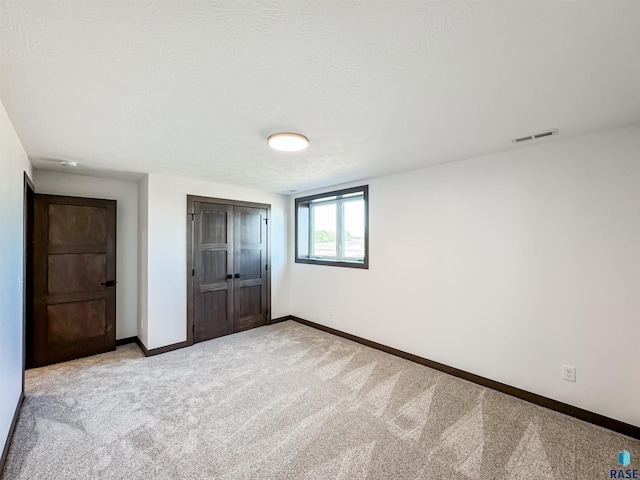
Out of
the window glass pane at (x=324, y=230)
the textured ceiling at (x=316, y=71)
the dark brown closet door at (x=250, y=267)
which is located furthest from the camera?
the window glass pane at (x=324, y=230)

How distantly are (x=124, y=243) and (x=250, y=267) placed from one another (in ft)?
6.04

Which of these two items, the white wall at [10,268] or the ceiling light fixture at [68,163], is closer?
the white wall at [10,268]

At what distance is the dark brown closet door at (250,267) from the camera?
4.53 m

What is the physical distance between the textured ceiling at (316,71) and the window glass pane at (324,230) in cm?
225

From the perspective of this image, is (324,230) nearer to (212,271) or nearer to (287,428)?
(212,271)

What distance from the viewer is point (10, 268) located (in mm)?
2072

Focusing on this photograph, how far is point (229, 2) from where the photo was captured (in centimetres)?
104

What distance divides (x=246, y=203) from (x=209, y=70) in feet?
Answer: 10.6

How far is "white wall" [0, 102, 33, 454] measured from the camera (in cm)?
185

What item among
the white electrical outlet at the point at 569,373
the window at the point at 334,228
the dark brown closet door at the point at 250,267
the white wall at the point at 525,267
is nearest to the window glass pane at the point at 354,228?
the window at the point at 334,228

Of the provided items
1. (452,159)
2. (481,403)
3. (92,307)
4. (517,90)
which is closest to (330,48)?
(517,90)

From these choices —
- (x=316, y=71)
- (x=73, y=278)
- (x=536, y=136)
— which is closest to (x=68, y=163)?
(x=73, y=278)

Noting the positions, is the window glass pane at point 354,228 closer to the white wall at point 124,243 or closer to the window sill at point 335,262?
the window sill at point 335,262

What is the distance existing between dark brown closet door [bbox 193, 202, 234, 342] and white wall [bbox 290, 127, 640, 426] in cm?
229
